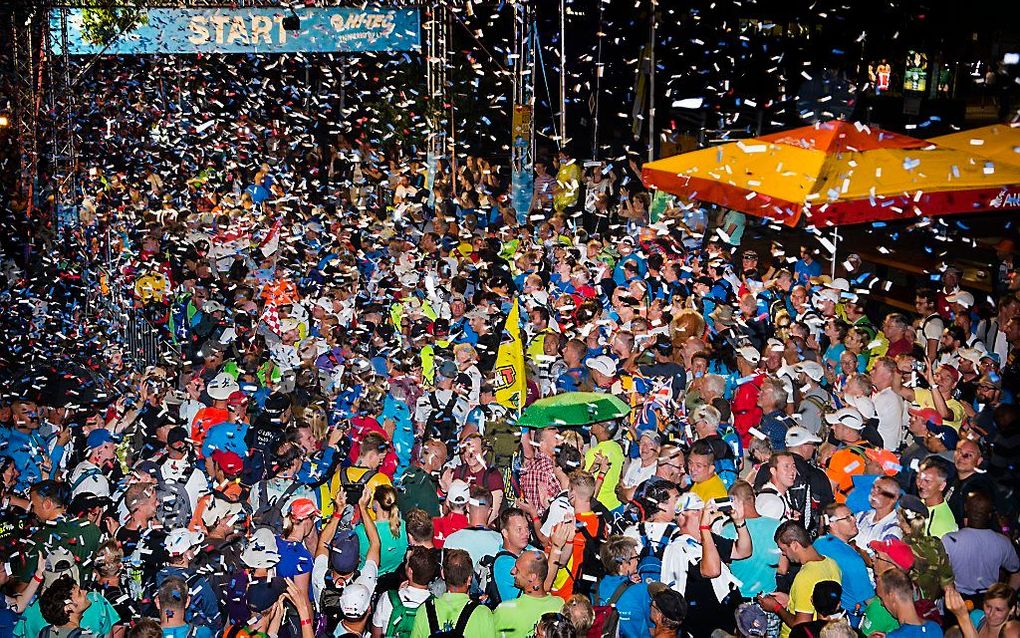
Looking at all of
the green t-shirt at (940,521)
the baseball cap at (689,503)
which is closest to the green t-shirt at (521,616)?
the baseball cap at (689,503)

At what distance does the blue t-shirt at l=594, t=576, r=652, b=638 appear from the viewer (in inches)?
198

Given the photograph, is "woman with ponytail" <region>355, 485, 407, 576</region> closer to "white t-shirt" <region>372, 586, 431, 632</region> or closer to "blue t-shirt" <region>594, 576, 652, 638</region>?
"white t-shirt" <region>372, 586, 431, 632</region>

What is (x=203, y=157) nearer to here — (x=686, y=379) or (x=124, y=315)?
(x=124, y=315)

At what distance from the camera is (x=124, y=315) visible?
10867 millimetres

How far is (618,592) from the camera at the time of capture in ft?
16.7

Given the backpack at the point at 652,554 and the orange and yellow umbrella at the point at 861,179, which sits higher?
the orange and yellow umbrella at the point at 861,179

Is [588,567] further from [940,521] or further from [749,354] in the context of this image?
[749,354]

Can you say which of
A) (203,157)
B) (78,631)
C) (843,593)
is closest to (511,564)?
(843,593)

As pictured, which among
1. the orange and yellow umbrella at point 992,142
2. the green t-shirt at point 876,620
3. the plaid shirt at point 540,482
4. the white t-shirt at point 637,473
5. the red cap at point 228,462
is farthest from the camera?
the orange and yellow umbrella at point 992,142

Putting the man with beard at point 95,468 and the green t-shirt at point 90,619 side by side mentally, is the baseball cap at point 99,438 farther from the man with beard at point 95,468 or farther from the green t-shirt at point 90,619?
the green t-shirt at point 90,619

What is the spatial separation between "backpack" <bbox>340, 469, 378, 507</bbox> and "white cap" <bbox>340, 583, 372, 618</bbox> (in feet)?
2.85

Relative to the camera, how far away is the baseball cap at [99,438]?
6961mm

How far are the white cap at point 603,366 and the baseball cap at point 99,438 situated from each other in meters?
3.27

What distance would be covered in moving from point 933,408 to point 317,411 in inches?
156
